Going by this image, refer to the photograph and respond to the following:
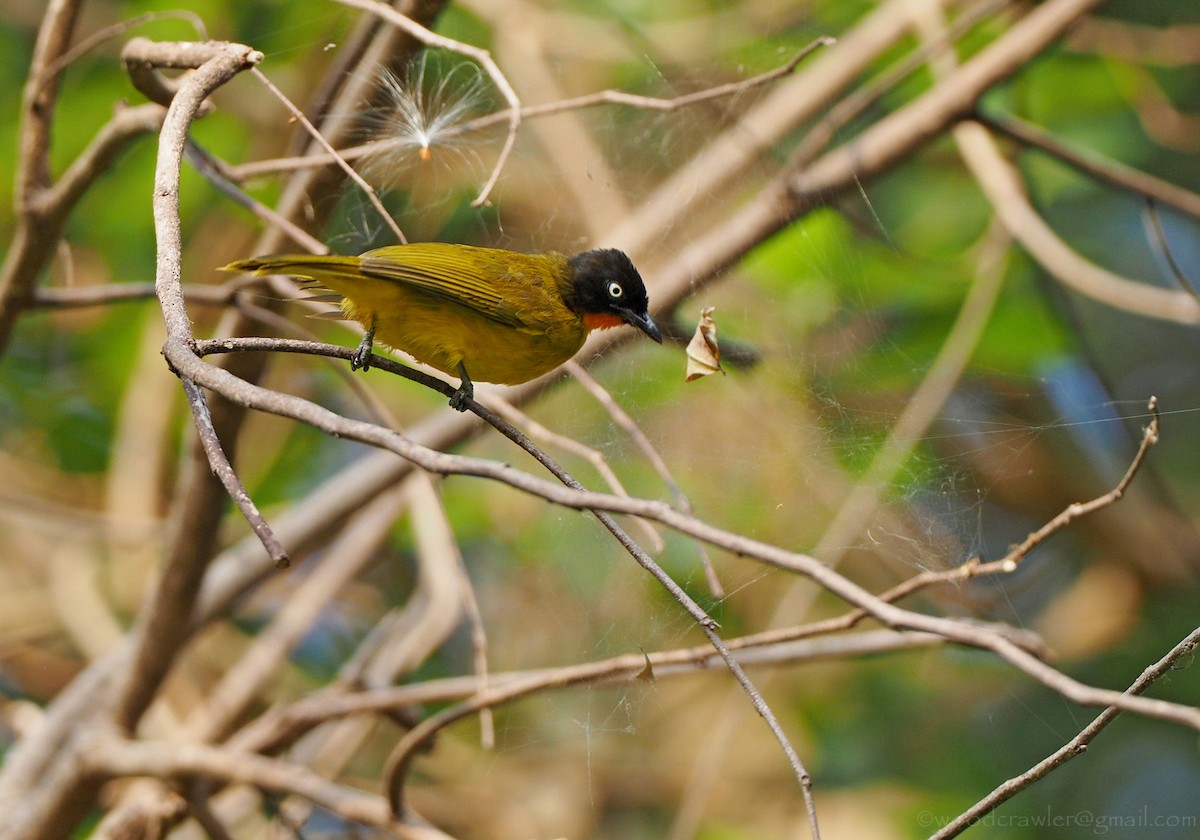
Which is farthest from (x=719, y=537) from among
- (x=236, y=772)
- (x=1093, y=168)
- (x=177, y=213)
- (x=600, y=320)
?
(x=1093, y=168)

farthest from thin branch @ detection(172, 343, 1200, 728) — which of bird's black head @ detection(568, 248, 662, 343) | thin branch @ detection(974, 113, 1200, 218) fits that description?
thin branch @ detection(974, 113, 1200, 218)

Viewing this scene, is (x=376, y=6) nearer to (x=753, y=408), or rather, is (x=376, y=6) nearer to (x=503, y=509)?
(x=753, y=408)

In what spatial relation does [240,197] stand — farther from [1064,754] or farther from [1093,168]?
[1093,168]

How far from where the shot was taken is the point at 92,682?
3977mm

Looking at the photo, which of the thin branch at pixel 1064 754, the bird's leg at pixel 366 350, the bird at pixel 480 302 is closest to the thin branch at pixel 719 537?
the thin branch at pixel 1064 754

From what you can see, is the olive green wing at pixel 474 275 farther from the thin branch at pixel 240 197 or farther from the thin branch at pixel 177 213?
the thin branch at pixel 177 213

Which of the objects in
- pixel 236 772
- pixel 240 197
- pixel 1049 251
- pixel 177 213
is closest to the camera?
pixel 177 213

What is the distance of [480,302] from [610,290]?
0.46 metres

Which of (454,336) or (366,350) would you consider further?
(454,336)

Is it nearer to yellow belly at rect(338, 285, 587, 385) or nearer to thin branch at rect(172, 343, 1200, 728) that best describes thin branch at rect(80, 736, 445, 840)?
yellow belly at rect(338, 285, 587, 385)

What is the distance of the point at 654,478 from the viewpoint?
329 cm

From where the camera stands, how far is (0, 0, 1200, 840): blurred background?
11.8 feet

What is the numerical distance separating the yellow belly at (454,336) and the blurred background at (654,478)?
58 cm

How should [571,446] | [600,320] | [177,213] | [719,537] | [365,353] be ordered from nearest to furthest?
[719,537] < [177,213] < [365,353] < [571,446] < [600,320]
